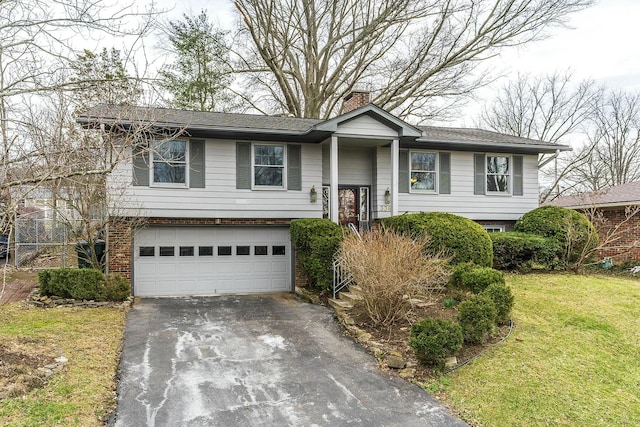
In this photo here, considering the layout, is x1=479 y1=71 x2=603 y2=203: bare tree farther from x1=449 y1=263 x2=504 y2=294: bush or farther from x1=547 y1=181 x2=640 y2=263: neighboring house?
x1=449 y1=263 x2=504 y2=294: bush

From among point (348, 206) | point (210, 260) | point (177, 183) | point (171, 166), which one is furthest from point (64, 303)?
point (348, 206)

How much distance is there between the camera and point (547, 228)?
40.4 feet

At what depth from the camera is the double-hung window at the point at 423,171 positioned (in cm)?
1338

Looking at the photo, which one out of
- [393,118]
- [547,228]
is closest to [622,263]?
[547,228]

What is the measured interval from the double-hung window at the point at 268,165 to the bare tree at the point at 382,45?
375 inches

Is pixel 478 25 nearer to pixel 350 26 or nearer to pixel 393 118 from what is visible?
pixel 350 26

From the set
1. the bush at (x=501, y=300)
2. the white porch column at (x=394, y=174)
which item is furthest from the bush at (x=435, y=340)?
the white porch column at (x=394, y=174)

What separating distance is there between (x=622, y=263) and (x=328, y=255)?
32.8ft

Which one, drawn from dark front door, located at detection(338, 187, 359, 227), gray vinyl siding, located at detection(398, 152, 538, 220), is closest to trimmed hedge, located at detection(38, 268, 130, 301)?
dark front door, located at detection(338, 187, 359, 227)

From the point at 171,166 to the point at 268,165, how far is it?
2.58 m

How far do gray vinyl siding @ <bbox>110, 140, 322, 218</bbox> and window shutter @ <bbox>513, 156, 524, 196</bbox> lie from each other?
21.7ft

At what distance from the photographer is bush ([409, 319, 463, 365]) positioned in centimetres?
603

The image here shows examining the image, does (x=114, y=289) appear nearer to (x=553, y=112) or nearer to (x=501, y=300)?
(x=501, y=300)

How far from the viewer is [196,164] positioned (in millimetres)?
11453
